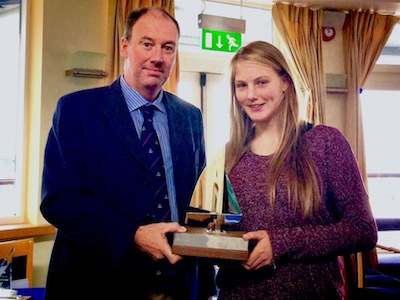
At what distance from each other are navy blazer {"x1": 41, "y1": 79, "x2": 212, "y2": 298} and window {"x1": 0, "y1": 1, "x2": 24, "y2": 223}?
96.5 inches

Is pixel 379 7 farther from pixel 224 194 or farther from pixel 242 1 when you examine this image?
pixel 224 194

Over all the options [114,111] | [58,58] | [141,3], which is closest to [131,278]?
[114,111]

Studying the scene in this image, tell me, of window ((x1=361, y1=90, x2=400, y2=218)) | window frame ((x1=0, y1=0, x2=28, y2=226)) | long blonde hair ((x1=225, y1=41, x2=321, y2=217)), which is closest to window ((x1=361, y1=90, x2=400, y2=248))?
window ((x1=361, y1=90, x2=400, y2=218))

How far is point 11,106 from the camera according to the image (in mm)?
3701

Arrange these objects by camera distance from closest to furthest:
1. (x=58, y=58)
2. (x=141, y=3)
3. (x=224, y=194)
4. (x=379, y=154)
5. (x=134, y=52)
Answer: (x=224, y=194) → (x=134, y=52) → (x=58, y=58) → (x=141, y=3) → (x=379, y=154)

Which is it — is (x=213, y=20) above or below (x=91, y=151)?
above

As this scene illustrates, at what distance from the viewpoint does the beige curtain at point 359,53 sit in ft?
16.7

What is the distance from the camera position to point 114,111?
57.3 inches

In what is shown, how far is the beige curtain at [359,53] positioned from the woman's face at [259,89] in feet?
12.8

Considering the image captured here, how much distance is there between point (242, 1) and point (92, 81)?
1949 millimetres

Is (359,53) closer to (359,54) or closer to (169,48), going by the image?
(359,54)

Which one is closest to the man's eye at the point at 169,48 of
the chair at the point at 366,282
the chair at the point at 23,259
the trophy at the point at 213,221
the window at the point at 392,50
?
the trophy at the point at 213,221

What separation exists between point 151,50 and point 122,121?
25cm

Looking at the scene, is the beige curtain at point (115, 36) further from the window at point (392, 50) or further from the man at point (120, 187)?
the window at point (392, 50)
